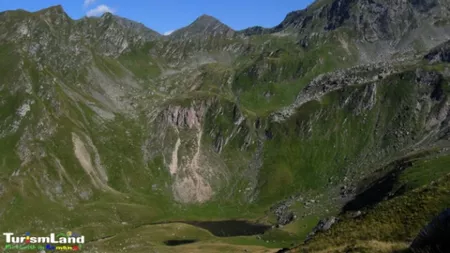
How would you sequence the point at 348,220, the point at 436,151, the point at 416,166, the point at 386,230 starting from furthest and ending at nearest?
the point at 436,151
the point at 416,166
the point at 348,220
the point at 386,230

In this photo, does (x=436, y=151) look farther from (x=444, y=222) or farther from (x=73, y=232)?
(x=444, y=222)

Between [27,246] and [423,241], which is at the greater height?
[423,241]

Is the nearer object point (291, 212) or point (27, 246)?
point (27, 246)

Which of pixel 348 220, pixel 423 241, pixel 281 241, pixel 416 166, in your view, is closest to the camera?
pixel 423 241

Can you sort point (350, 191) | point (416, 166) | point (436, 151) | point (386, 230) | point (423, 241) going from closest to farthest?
point (423, 241), point (386, 230), point (416, 166), point (436, 151), point (350, 191)

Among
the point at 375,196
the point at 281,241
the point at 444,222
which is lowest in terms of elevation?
the point at 281,241

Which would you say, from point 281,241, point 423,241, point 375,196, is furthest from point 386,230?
point 375,196

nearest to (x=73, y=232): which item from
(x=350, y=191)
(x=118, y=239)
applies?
(x=118, y=239)

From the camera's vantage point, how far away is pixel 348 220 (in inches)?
1590

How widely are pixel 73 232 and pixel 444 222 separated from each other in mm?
191377

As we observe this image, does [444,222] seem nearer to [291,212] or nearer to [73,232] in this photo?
[291,212]

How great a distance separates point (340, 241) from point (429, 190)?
8185mm

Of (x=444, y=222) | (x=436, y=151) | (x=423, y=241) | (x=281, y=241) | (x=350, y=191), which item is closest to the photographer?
(x=444, y=222)

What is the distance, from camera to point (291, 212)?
200 meters
